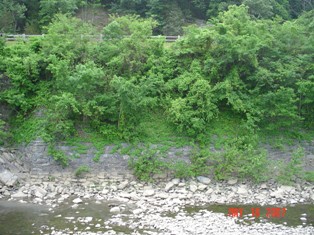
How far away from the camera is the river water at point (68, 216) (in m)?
11.6

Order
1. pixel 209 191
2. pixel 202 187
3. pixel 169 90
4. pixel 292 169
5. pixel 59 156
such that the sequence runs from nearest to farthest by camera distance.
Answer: pixel 209 191
pixel 202 187
pixel 59 156
pixel 292 169
pixel 169 90

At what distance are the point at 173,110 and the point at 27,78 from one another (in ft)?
23.1

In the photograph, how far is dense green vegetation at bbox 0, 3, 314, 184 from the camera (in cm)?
1609

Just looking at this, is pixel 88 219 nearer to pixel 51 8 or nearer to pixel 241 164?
pixel 241 164

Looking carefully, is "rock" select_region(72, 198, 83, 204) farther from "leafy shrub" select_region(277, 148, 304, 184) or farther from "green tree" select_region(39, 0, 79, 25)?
"green tree" select_region(39, 0, 79, 25)

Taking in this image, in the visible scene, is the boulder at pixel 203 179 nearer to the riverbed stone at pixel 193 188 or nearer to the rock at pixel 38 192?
the riverbed stone at pixel 193 188

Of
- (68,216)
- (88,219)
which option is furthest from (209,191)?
(68,216)

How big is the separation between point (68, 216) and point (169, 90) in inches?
317

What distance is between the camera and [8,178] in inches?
583

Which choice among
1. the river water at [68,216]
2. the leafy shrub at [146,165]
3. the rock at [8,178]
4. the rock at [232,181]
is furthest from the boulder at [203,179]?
the rock at [8,178]
